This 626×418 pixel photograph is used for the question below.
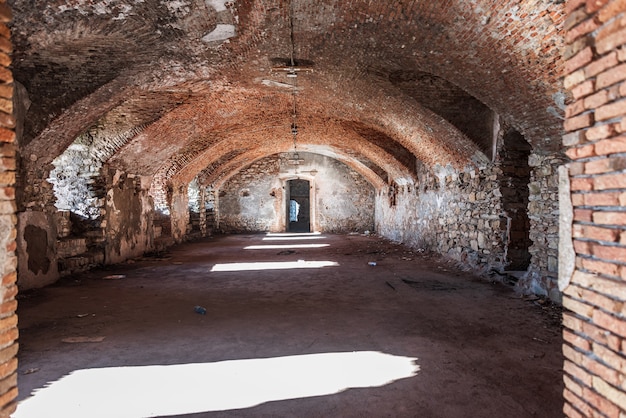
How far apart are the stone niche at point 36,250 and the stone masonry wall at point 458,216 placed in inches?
279

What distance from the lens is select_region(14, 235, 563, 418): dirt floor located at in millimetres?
2520

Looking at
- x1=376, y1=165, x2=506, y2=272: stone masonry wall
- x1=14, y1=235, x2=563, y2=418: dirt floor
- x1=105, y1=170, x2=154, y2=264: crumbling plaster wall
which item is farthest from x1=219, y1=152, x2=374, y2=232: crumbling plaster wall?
x1=14, y1=235, x2=563, y2=418: dirt floor

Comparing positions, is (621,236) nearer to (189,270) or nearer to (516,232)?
(516,232)

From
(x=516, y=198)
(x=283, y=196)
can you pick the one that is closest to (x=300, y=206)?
(x=283, y=196)

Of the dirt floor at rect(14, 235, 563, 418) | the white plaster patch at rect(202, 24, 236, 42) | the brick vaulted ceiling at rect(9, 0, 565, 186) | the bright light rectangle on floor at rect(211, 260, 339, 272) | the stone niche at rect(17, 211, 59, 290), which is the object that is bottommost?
the dirt floor at rect(14, 235, 563, 418)

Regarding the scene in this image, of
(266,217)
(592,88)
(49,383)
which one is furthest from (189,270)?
(266,217)

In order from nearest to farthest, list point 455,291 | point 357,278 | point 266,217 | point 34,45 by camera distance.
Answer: point 34,45 < point 455,291 < point 357,278 < point 266,217

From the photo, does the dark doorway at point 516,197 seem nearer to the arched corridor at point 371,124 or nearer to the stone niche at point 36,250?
the arched corridor at point 371,124

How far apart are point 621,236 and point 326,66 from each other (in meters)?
5.27

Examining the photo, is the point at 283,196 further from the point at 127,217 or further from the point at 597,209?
the point at 597,209

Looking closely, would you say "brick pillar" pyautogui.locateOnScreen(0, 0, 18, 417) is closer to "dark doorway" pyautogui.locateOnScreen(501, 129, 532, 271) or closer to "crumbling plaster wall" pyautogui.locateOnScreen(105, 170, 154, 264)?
"dark doorway" pyautogui.locateOnScreen(501, 129, 532, 271)

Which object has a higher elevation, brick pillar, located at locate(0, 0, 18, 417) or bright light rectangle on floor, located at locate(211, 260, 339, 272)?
brick pillar, located at locate(0, 0, 18, 417)

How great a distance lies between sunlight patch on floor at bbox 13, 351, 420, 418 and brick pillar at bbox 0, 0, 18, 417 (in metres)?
0.72

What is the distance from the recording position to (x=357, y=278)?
22.3ft
